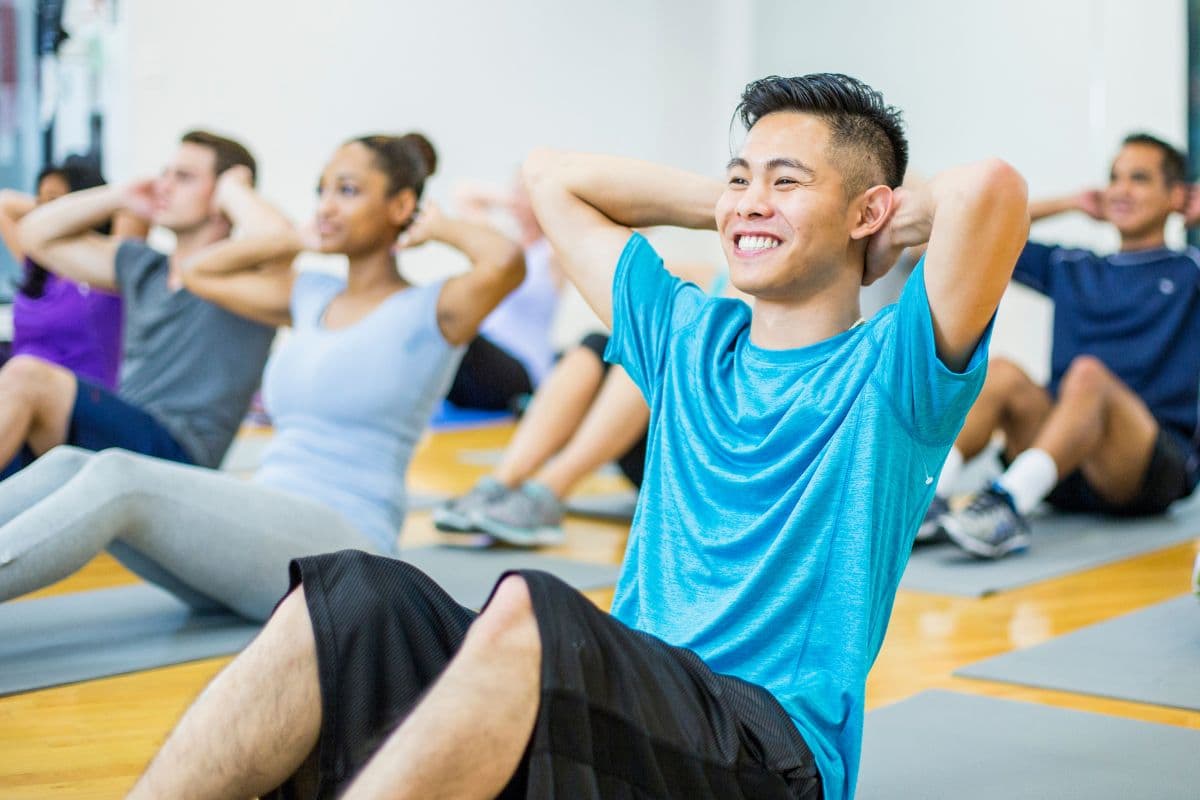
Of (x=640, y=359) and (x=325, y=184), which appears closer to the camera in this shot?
(x=640, y=359)

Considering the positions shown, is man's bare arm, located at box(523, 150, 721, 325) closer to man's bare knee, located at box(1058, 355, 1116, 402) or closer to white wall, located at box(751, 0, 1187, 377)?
man's bare knee, located at box(1058, 355, 1116, 402)

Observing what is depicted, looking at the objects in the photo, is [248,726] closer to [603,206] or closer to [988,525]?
[603,206]

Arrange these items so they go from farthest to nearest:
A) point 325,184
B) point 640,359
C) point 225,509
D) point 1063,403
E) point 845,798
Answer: point 1063,403, point 325,184, point 225,509, point 640,359, point 845,798

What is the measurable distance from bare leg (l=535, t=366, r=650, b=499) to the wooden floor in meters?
0.16

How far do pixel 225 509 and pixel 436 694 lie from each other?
1.20 meters

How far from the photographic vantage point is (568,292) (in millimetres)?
7199

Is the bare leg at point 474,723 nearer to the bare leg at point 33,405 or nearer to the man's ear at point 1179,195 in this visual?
the bare leg at point 33,405

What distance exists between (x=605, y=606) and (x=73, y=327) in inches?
70.4

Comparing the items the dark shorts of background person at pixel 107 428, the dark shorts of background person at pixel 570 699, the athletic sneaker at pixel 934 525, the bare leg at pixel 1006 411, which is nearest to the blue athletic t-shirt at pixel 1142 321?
the bare leg at pixel 1006 411

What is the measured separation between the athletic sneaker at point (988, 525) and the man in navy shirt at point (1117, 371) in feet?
0.43

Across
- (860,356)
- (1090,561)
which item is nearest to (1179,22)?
(1090,561)

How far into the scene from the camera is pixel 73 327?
3744 millimetres

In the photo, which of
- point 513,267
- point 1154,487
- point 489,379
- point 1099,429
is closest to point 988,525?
point 1099,429

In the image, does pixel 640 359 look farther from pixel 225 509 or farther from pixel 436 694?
pixel 225 509
